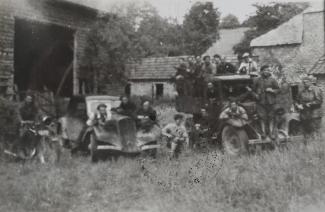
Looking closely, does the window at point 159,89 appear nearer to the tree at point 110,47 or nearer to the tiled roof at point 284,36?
the tiled roof at point 284,36

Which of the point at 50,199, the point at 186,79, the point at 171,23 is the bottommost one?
the point at 50,199

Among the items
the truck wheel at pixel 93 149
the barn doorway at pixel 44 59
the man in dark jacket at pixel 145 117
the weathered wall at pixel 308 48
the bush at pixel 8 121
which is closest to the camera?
the truck wheel at pixel 93 149

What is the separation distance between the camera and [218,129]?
9766 mm

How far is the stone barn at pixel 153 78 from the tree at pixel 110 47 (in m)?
16.0

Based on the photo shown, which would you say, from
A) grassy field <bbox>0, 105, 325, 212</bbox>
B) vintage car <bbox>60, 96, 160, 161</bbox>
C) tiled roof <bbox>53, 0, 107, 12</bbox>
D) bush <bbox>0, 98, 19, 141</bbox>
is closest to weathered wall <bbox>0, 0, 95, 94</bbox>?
tiled roof <bbox>53, 0, 107, 12</bbox>

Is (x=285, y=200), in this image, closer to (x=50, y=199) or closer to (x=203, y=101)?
(x=50, y=199)

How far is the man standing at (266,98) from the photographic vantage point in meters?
9.52

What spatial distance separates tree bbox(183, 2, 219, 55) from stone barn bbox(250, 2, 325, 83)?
37.6 feet

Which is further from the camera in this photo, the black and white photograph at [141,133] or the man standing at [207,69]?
the man standing at [207,69]

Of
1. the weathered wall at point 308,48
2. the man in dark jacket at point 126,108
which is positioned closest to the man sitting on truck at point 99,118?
the man in dark jacket at point 126,108

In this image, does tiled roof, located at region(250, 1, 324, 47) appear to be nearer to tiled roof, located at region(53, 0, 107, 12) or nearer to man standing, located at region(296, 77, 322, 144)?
tiled roof, located at region(53, 0, 107, 12)

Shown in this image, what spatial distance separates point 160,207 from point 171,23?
38.5m

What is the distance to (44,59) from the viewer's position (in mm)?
20109

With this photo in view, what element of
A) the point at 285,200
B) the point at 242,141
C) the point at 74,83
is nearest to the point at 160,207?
the point at 285,200
